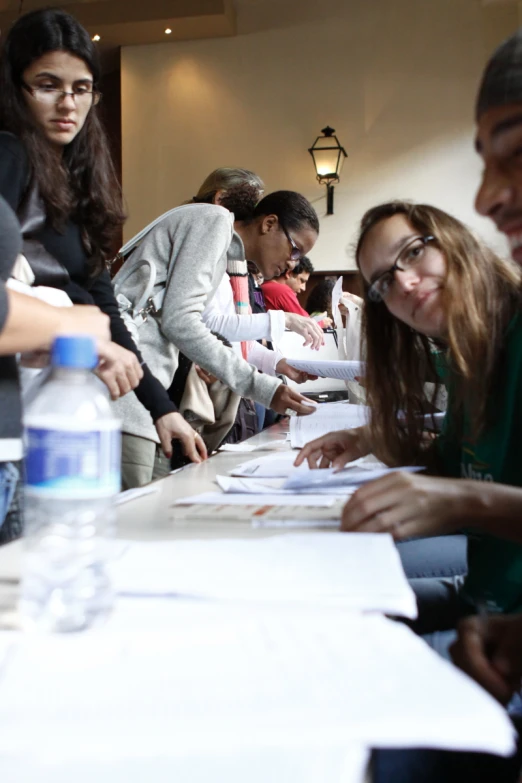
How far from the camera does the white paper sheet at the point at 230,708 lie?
314mm

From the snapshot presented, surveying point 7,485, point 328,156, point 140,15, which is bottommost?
point 7,485

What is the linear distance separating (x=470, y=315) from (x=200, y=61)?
555cm

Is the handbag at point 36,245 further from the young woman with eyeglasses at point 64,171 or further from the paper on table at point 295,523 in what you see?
the paper on table at point 295,523

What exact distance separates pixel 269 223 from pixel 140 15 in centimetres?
399

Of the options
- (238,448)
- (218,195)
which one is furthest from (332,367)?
(218,195)

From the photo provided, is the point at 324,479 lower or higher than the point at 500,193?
lower

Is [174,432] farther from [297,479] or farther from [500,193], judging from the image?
[500,193]

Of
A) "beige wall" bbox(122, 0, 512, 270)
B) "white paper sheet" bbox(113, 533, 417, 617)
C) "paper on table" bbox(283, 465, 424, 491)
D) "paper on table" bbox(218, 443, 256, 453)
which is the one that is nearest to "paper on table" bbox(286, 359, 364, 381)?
"paper on table" bbox(218, 443, 256, 453)

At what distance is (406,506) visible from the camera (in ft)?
2.48

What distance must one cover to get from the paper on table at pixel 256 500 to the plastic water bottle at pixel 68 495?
14.2 inches

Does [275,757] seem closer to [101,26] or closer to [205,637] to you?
[205,637]

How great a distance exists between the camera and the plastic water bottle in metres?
0.50

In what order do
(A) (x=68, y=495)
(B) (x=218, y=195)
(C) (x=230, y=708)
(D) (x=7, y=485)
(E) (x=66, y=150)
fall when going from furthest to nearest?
(B) (x=218, y=195) < (E) (x=66, y=150) < (D) (x=7, y=485) < (A) (x=68, y=495) < (C) (x=230, y=708)

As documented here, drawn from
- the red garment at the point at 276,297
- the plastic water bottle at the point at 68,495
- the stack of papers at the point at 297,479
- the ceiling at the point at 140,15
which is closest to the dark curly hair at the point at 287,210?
the red garment at the point at 276,297
